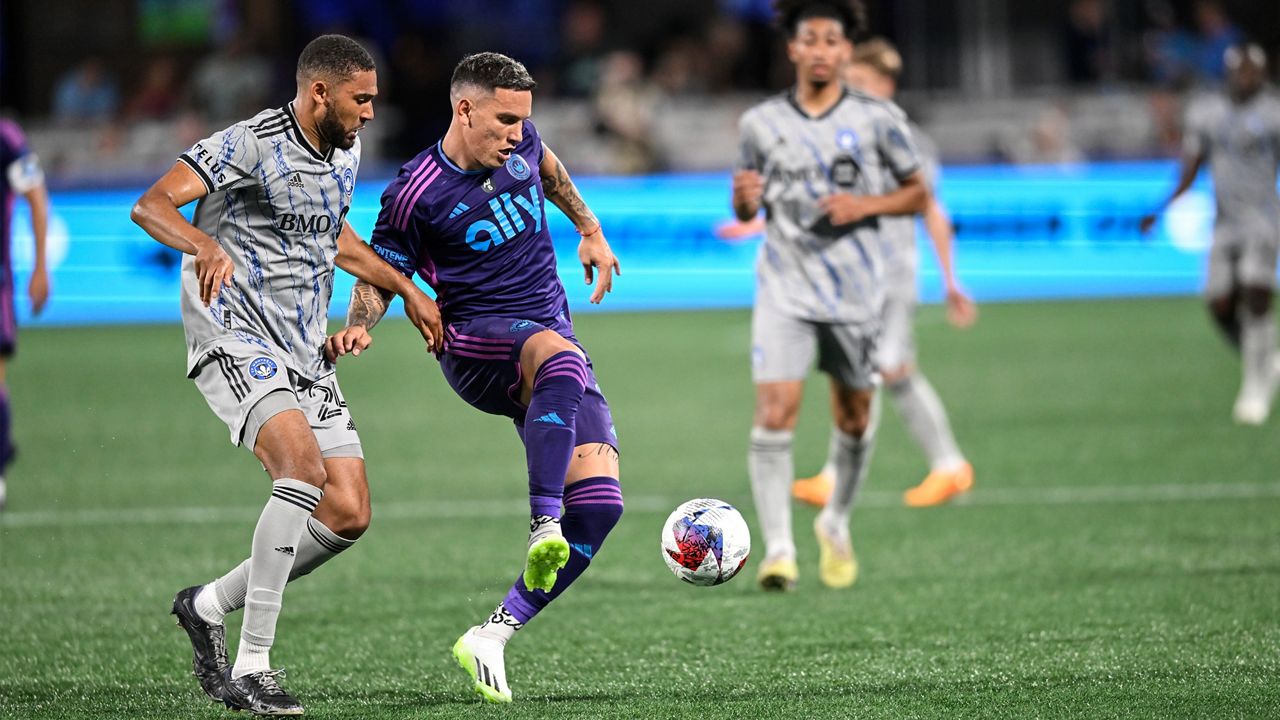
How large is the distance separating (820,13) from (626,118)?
12360 mm

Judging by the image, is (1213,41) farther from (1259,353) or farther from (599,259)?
(599,259)

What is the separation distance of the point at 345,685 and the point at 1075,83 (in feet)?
58.9

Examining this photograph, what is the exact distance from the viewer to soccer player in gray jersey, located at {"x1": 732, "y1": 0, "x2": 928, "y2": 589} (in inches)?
276

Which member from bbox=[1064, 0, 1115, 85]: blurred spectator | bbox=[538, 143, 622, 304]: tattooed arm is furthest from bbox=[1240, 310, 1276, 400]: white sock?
bbox=[1064, 0, 1115, 85]: blurred spectator

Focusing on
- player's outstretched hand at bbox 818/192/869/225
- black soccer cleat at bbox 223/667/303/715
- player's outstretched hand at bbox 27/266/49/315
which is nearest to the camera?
black soccer cleat at bbox 223/667/303/715

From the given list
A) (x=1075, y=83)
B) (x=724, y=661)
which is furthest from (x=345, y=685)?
(x=1075, y=83)

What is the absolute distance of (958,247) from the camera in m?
18.4

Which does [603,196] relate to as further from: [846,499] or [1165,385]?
[846,499]

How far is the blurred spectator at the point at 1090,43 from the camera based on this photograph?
2122 centimetres

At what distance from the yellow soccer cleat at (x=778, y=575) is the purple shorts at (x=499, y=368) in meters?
1.63

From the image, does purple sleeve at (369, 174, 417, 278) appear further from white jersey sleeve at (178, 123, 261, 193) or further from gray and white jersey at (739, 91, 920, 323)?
gray and white jersey at (739, 91, 920, 323)

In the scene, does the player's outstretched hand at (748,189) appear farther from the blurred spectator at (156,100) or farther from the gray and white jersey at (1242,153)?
the blurred spectator at (156,100)

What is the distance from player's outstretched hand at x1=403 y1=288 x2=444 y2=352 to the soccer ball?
96 cm

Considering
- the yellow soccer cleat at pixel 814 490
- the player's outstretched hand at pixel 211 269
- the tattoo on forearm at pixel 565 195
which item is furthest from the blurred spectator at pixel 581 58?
the player's outstretched hand at pixel 211 269
